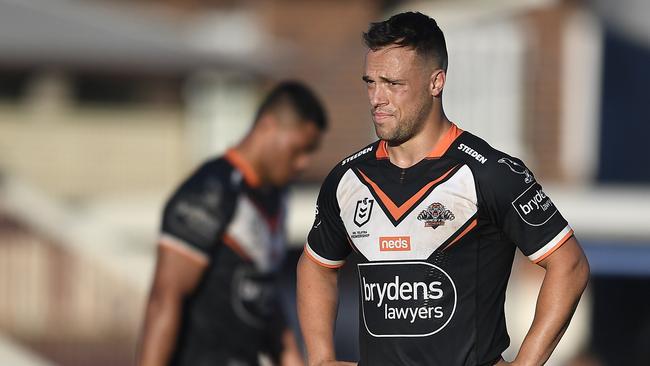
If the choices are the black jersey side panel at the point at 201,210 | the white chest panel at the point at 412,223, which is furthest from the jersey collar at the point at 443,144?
the black jersey side panel at the point at 201,210

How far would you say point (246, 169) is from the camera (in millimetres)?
6461

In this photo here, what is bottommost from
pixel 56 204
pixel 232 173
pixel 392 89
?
pixel 56 204

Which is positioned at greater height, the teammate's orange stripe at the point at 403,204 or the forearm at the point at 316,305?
the teammate's orange stripe at the point at 403,204

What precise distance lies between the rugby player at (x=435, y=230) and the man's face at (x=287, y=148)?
1.96 metres

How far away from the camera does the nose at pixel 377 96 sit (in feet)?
14.8

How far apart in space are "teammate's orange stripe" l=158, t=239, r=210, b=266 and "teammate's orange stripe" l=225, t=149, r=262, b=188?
454 millimetres

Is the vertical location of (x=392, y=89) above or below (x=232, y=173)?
above

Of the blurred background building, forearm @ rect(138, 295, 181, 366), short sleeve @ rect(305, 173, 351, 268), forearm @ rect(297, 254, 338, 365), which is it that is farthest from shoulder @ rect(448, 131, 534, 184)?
the blurred background building

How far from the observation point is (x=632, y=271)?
13758 millimetres

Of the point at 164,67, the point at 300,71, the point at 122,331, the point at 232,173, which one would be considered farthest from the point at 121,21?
the point at 232,173

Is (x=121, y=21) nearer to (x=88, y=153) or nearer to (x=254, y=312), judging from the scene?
(x=88, y=153)

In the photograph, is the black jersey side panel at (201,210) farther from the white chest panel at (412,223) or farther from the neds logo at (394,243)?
the neds logo at (394,243)

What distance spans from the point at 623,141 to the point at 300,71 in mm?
3824

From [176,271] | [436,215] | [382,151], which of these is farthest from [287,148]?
[436,215]
